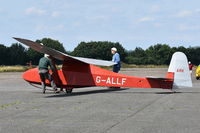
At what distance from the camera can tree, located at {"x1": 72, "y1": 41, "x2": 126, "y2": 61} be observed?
145 meters

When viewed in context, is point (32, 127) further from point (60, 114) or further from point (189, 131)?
point (189, 131)

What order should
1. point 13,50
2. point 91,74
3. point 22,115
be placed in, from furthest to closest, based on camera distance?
1. point 13,50
2. point 91,74
3. point 22,115

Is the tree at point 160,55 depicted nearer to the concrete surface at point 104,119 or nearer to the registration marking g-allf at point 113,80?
the registration marking g-allf at point 113,80

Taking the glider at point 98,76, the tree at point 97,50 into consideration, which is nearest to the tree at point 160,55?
the tree at point 97,50

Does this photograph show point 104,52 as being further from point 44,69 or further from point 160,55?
point 44,69

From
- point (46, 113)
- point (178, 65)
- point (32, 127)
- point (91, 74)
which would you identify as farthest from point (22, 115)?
point (178, 65)

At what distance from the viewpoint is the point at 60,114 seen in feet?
26.3

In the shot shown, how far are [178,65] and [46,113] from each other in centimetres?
673

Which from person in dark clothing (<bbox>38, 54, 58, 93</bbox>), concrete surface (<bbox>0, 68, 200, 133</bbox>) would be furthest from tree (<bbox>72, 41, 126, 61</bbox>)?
concrete surface (<bbox>0, 68, 200, 133</bbox>)

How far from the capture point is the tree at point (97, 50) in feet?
476

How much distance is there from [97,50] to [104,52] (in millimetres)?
3307

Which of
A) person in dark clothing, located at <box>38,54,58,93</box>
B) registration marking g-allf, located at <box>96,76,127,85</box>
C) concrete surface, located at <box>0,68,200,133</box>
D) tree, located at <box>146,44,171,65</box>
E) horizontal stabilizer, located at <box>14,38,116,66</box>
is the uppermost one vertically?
tree, located at <box>146,44,171,65</box>

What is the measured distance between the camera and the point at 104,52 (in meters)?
147

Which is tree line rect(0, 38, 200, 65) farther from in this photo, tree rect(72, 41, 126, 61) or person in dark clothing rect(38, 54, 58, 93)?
person in dark clothing rect(38, 54, 58, 93)
